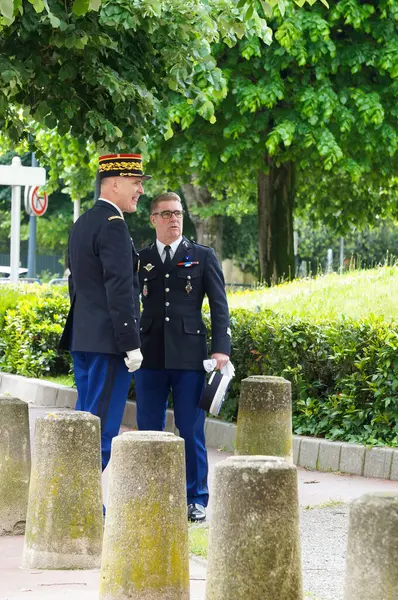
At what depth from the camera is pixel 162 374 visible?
8328 millimetres

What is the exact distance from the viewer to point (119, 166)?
303 inches

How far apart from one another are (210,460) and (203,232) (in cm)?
3132

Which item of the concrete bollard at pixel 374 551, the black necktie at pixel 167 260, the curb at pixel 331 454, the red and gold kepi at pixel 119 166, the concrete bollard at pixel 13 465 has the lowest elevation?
the curb at pixel 331 454

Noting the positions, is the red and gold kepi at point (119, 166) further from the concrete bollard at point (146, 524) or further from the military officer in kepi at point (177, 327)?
the concrete bollard at point (146, 524)

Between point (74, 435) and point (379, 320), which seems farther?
point (379, 320)

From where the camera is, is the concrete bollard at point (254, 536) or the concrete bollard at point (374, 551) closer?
the concrete bollard at point (374, 551)

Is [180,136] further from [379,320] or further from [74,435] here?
[74,435]

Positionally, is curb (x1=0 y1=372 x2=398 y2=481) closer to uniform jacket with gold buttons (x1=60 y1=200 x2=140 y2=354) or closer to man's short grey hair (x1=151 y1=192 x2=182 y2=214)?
man's short grey hair (x1=151 y1=192 x2=182 y2=214)

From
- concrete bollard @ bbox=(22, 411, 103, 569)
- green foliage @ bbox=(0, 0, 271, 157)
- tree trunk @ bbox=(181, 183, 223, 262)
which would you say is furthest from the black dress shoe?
tree trunk @ bbox=(181, 183, 223, 262)

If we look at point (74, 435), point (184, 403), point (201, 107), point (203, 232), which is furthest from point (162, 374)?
point (203, 232)

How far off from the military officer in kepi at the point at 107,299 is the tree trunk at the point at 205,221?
30.9 meters

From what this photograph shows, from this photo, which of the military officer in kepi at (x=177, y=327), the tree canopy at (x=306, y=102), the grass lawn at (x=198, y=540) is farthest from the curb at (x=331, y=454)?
the tree canopy at (x=306, y=102)

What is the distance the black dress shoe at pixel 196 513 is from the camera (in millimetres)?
7938

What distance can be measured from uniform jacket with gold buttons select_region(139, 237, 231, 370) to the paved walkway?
1261 millimetres
